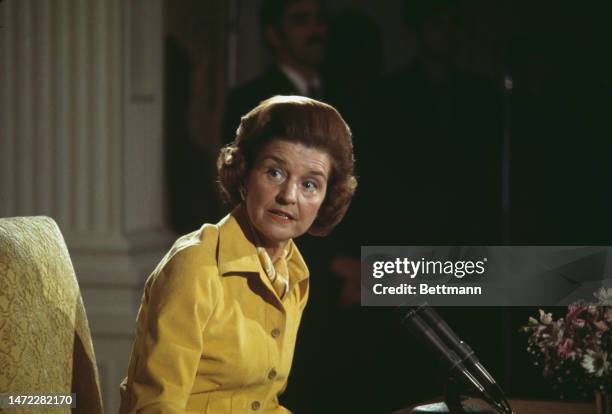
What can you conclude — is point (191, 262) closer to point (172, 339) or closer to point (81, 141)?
point (172, 339)

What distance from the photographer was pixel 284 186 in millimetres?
1822

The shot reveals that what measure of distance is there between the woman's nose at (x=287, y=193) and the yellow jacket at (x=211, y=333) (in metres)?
0.10

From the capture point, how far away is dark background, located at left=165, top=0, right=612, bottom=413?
→ 400 cm

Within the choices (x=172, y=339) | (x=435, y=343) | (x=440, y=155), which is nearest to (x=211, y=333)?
(x=172, y=339)

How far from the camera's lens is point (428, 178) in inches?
165

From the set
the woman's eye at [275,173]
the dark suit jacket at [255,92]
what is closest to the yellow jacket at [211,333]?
the woman's eye at [275,173]

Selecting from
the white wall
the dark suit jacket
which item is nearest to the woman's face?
the white wall

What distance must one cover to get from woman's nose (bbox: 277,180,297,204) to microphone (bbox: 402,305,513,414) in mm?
308

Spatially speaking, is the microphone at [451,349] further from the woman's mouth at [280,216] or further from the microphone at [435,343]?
the woman's mouth at [280,216]

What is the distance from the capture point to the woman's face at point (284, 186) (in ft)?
5.96

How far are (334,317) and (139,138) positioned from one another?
112 cm

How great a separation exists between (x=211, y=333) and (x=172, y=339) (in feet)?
0.33

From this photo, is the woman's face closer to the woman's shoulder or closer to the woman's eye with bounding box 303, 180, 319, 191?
the woman's eye with bounding box 303, 180, 319, 191

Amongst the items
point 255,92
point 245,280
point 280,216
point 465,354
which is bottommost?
point 465,354
